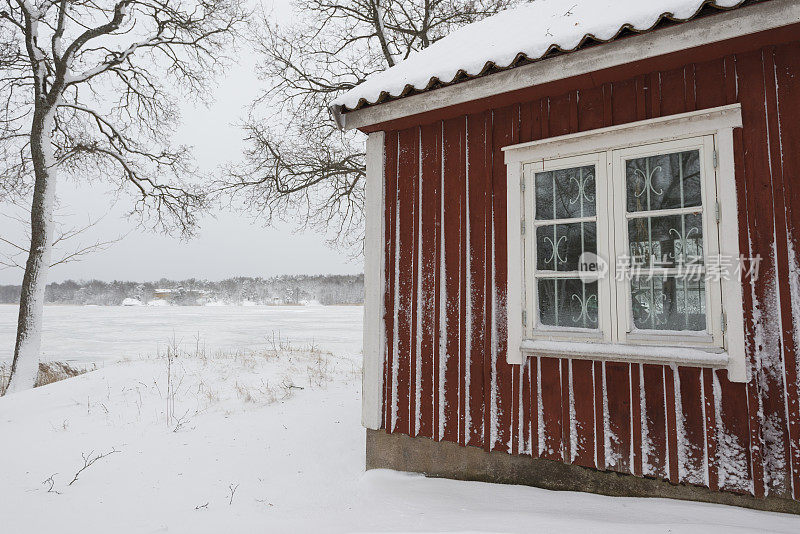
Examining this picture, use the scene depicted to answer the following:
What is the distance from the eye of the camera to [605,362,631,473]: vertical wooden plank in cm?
312

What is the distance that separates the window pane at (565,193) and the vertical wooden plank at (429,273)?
0.87m

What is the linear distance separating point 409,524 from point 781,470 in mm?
2239

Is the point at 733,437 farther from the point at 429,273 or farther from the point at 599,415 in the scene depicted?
the point at 429,273

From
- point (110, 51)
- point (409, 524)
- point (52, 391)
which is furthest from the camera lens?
point (110, 51)

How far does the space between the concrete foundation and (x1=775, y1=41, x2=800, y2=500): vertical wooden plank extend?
0.38m

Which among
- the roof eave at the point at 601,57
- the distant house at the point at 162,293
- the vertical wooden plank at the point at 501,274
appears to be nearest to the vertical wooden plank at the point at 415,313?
the roof eave at the point at 601,57

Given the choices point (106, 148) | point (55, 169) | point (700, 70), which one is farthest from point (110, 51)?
point (700, 70)

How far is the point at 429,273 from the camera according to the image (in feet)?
13.2

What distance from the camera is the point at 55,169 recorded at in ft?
34.6

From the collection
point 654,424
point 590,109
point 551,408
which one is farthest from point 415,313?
point 590,109

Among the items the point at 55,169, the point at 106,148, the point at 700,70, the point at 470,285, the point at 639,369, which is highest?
the point at 106,148

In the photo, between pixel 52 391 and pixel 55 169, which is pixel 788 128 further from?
pixel 55 169

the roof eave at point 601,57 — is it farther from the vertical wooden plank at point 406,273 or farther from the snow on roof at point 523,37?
the vertical wooden plank at point 406,273

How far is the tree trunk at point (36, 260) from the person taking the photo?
9641 millimetres
